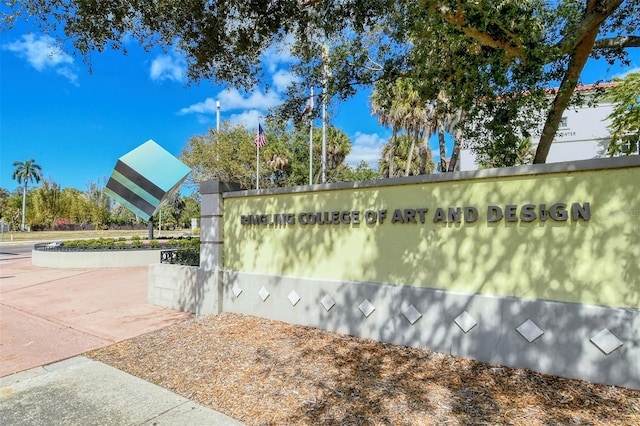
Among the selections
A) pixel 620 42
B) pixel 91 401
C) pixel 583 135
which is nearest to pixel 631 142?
pixel 620 42

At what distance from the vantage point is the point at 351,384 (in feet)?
→ 12.9

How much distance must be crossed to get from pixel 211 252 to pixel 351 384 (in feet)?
13.7

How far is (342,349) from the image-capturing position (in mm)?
4910

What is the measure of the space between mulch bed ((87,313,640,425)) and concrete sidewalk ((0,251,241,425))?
290 mm

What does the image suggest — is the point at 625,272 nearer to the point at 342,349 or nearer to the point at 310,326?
the point at 342,349

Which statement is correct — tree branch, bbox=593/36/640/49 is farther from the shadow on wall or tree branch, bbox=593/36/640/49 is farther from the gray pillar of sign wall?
the gray pillar of sign wall

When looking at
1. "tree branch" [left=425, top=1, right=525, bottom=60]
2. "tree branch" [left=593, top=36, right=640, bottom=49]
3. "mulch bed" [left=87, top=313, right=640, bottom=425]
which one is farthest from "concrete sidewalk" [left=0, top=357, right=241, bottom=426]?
"tree branch" [left=593, top=36, right=640, bottom=49]

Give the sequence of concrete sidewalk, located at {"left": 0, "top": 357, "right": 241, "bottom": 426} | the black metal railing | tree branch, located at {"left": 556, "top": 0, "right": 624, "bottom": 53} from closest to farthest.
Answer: concrete sidewalk, located at {"left": 0, "top": 357, "right": 241, "bottom": 426}, tree branch, located at {"left": 556, "top": 0, "right": 624, "bottom": 53}, the black metal railing

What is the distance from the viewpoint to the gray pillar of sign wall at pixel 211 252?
22.8 feet

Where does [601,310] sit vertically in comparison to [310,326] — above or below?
above

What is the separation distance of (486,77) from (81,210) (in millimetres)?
67555

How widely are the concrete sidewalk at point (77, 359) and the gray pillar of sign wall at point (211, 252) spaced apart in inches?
22.9

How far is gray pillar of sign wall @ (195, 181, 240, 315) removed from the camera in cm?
696

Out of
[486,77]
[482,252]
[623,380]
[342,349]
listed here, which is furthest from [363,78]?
[623,380]
